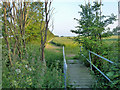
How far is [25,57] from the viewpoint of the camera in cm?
413

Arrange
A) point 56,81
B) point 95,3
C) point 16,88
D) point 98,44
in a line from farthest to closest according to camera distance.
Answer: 1. point 95,3
2. point 98,44
3. point 56,81
4. point 16,88

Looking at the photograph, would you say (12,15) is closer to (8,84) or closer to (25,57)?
(25,57)

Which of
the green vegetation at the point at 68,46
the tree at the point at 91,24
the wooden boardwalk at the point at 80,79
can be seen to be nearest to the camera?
the wooden boardwalk at the point at 80,79

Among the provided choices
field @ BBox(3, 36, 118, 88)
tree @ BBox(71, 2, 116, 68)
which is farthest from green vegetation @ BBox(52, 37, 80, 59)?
tree @ BBox(71, 2, 116, 68)

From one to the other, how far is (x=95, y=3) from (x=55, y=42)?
9.27 ft

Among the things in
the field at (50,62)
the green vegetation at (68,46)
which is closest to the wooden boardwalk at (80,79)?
the field at (50,62)

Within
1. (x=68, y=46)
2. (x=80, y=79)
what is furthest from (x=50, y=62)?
(x=68, y=46)

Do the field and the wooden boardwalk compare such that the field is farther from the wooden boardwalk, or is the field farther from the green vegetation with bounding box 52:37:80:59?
the wooden boardwalk

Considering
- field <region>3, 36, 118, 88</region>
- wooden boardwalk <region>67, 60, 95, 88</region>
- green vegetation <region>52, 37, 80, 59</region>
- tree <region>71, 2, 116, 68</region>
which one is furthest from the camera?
green vegetation <region>52, 37, 80, 59</region>

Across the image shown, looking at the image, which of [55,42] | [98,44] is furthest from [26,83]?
[55,42]

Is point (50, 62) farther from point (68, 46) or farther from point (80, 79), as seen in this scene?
point (68, 46)

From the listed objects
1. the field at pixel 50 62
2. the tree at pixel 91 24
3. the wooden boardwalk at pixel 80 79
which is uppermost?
the tree at pixel 91 24

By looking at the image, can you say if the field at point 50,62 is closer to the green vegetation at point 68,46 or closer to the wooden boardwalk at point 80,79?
the green vegetation at point 68,46

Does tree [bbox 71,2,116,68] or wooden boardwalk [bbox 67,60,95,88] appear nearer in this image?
wooden boardwalk [bbox 67,60,95,88]
